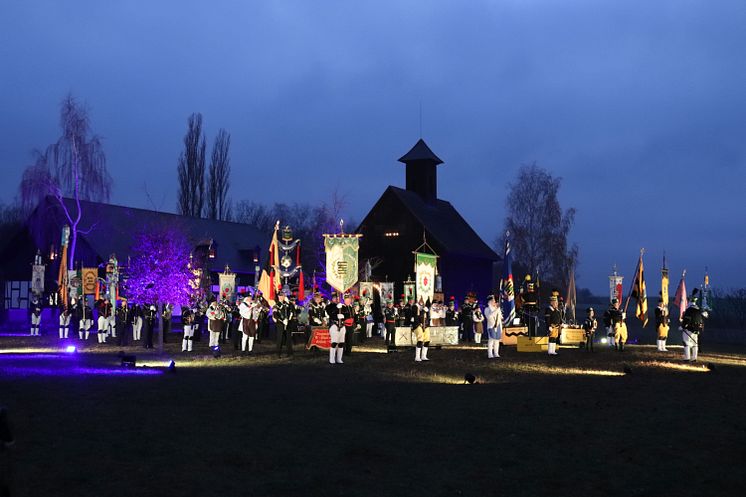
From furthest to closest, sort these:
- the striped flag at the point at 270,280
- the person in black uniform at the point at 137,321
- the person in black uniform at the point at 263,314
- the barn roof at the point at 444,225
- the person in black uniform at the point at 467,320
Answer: the barn roof at the point at 444,225, the person in black uniform at the point at 467,320, the person in black uniform at the point at 137,321, the person in black uniform at the point at 263,314, the striped flag at the point at 270,280

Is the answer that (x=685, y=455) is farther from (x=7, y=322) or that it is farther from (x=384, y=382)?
(x=7, y=322)

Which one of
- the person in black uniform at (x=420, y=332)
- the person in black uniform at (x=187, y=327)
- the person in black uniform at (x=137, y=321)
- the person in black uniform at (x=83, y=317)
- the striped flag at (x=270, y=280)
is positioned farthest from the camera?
the person in black uniform at (x=83, y=317)

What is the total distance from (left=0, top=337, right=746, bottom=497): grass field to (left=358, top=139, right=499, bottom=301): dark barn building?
32.6 m

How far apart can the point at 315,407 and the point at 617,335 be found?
18.4 metres

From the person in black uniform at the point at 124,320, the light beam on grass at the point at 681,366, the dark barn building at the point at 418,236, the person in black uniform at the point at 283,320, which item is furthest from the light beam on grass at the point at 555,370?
the dark barn building at the point at 418,236

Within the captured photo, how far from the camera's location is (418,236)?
5228 centimetres

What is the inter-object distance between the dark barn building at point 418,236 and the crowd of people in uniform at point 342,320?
44.5ft

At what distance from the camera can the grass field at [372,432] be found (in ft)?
28.3

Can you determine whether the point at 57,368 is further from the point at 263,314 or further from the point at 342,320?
the point at 263,314

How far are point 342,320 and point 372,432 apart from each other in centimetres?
1083

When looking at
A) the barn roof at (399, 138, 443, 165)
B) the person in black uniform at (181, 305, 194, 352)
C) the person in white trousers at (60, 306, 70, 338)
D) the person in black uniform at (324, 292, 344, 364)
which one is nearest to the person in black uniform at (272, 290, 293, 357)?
the person in black uniform at (324, 292, 344, 364)

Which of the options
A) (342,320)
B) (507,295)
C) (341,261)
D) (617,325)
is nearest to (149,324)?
(341,261)

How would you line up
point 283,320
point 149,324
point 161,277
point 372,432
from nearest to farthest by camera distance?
1. point 372,432
2. point 283,320
3. point 149,324
4. point 161,277

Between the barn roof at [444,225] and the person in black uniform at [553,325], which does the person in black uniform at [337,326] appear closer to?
the person in black uniform at [553,325]
